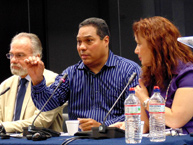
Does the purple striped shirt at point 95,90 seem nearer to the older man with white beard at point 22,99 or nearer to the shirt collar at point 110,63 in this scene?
the shirt collar at point 110,63

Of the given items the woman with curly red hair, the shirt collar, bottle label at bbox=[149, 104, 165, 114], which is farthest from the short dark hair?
bottle label at bbox=[149, 104, 165, 114]

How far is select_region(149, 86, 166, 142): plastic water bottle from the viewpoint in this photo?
207 cm

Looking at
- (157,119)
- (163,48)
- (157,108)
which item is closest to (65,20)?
(163,48)

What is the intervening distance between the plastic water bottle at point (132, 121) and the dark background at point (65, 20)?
2295mm

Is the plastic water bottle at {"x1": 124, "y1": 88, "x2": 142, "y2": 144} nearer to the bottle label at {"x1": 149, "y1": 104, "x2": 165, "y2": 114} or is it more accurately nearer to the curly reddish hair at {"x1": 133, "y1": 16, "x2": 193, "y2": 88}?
the bottle label at {"x1": 149, "y1": 104, "x2": 165, "y2": 114}

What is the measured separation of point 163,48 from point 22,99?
61.6 inches

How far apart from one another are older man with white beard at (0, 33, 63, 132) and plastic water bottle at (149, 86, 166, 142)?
4.59ft

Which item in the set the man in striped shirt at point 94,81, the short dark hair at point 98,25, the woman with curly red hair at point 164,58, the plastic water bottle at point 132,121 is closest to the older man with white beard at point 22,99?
the man in striped shirt at point 94,81

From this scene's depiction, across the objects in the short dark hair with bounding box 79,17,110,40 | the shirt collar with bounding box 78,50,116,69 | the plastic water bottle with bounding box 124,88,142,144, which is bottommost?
the plastic water bottle with bounding box 124,88,142,144

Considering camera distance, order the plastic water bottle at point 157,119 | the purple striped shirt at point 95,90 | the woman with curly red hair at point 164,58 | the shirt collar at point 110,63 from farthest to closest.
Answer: the shirt collar at point 110,63, the purple striped shirt at point 95,90, the woman with curly red hair at point 164,58, the plastic water bottle at point 157,119

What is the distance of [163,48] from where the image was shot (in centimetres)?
267

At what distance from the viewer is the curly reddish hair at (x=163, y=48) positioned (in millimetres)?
2664

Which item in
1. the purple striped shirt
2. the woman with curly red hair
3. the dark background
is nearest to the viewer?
the woman with curly red hair

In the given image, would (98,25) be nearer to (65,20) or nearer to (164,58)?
(164,58)
